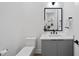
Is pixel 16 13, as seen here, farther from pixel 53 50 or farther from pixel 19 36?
pixel 53 50

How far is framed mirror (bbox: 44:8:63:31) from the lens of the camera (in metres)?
4.04

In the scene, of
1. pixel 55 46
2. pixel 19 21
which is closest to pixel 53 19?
pixel 55 46

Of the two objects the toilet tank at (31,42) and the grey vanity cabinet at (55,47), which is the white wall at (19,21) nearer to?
the toilet tank at (31,42)

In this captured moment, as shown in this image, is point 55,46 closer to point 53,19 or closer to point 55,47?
point 55,47

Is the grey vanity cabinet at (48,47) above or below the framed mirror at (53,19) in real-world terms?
below

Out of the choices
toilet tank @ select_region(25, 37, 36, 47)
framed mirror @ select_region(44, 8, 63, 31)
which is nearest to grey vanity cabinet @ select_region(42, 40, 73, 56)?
toilet tank @ select_region(25, 37, 36, 47)

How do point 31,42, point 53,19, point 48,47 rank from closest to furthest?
1. point 48,47
2. point 31,42
3. point 53,19

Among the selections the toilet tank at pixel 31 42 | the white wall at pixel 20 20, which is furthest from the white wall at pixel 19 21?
the toilet tank at pixel 31 42

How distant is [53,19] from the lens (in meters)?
4.05

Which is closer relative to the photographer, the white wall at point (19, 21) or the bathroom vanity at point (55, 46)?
the bathroom vanity at point (55, 46)

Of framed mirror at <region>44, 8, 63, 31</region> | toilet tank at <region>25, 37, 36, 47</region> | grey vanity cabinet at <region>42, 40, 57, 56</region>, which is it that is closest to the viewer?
grey vanity cabinet at <region>42, 40, 57, 56</region>

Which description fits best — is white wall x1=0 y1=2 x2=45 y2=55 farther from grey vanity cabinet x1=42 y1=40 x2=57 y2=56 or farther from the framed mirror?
grey vanity cabinet x1=42 y1=40 x2=57 y2=56

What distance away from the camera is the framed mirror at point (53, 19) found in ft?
13.2

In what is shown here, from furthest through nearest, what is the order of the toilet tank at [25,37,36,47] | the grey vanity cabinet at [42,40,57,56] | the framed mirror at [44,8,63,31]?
the framed mirror at [44,8,63,31]
the toilet tank at [25,37,36,47]
the grey vanity cabinet at [42,40,57,56]
